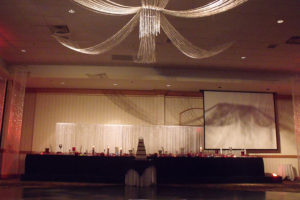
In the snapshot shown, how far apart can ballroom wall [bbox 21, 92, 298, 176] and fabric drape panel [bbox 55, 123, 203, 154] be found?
33 centimetres

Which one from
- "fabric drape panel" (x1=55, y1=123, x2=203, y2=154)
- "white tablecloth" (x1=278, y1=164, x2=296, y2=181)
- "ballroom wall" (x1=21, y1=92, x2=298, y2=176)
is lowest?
"white tablecloth" (x1=278, y1=164, x2=296, y2=181)

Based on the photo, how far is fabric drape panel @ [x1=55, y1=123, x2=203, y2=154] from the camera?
10695 mm

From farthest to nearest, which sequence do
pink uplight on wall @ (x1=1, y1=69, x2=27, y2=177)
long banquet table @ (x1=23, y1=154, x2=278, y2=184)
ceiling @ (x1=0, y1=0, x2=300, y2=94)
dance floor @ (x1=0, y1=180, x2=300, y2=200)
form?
pink uplight on wall @ (x1=1, y1=69, x2=27, y2=177) → long banquet table @ (x1=23, y1=154, x2=278, y2=184) → ceiling @ (x1=0, y1=0, x2=300, y2=94) → dance floor @ (x1=0, y1=180, x2=300, y2=200)

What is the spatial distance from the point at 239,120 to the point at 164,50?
15.7ft

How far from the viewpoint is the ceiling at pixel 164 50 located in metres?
5.97

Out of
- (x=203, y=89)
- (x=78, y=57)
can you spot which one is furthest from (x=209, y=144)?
(x=78, y=57)

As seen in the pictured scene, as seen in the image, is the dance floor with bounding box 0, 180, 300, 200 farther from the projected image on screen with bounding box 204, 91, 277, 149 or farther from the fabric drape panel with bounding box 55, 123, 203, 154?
the projected image on screen with bounding box 204, 91, 277, 149

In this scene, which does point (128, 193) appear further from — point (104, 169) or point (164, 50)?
point (164, 50)

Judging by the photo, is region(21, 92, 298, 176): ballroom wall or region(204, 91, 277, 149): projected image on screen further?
region(21, 92, 298, 176): ballroom wall

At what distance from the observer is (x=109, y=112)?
36.9ft

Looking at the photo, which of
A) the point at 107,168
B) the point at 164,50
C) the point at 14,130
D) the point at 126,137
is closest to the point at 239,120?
the point at 126,137

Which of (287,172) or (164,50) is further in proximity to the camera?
(287,172)

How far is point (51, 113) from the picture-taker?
11.1 meters

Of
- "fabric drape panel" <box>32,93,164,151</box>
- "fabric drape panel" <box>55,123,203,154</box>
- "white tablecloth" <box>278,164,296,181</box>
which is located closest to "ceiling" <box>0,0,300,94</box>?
"fabric drape panel" <box>32,93,164,151</box>
